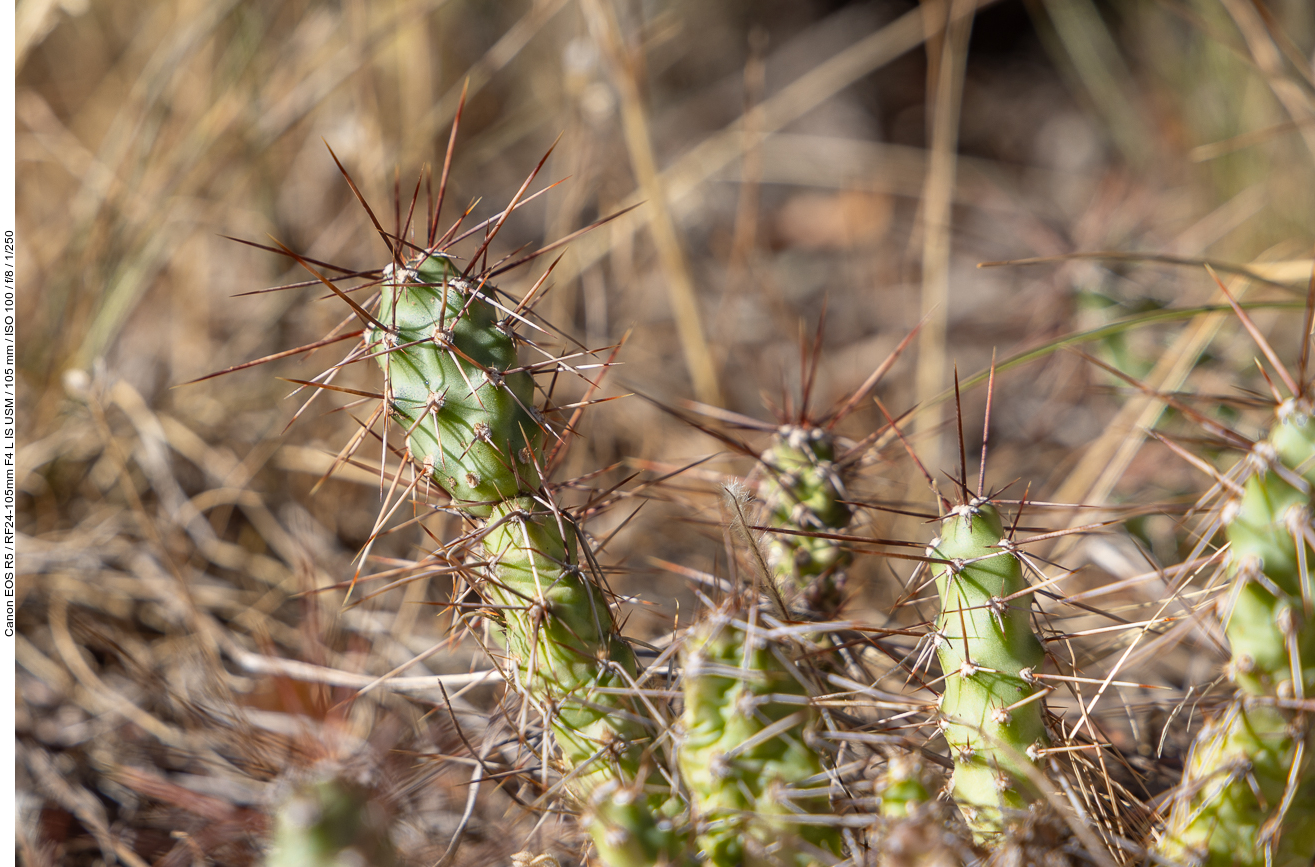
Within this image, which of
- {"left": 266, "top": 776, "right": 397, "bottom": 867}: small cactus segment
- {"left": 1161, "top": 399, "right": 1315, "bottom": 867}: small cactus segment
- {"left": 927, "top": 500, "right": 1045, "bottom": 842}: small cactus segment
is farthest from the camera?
{"left": 927, "top": 500, "right": 1045, "bottom": 842}: small cactus segment

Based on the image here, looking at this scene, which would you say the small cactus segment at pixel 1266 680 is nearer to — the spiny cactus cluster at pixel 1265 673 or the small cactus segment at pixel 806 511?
the spiny cactus cluster at pixel 1265 673

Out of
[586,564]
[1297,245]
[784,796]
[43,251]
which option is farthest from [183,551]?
[1297,245]

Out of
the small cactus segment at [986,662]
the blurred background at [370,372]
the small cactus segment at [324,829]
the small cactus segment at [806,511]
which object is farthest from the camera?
the blurred background at [370,372]

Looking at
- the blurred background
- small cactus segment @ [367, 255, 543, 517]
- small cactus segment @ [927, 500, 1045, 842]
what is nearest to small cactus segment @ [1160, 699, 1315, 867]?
small cactus segment @ [927, 500, 1045, 842]

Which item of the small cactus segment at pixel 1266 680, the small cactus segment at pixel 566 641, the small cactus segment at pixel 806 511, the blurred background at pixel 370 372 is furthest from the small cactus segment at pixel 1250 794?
the small cactus segment at pixel 566 641

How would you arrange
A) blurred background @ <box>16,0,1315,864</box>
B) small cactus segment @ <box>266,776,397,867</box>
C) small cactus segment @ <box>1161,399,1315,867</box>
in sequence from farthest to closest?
blurred background @ <box>16,0,1315,864</box>, small cactus segment @ <box>1161,399,1315,867</box>, small cactus segment @ <box>266,776,397,867</box>

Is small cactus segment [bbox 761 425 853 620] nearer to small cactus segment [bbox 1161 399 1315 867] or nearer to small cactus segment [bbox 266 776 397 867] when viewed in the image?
small cactus segment [bbox 1161 399 1315 867]

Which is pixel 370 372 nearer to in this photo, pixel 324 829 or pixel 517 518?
pixel 517 518
